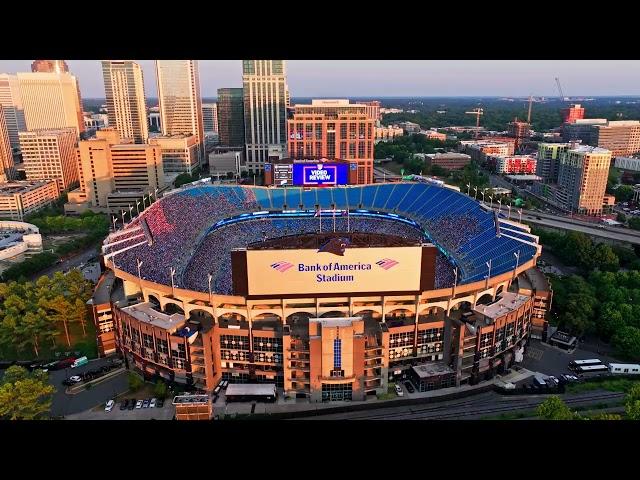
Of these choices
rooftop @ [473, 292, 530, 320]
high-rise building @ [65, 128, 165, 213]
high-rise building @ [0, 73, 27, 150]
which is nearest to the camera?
rooftop @ [473, 292, 530, 320]

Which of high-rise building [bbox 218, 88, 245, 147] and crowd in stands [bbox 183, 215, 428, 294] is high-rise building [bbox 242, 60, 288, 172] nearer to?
high-rise building [bbox 218, 88, 245, 147]

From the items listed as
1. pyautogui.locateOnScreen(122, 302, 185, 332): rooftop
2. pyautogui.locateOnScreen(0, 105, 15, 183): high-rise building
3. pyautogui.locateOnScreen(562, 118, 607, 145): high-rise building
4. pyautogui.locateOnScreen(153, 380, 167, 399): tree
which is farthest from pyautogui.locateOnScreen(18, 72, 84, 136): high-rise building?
pyautogui.locateOnScreen(562, 118, 607, 145): high-rise building

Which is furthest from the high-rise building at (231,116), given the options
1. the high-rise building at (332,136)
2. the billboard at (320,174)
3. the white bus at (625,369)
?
the white bus at (625,369)

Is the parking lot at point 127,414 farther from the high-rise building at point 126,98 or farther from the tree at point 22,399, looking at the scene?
the high-rise building at point 126,98

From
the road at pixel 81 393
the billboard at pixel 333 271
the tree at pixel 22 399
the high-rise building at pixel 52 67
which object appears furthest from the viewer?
the high-rise building at pixel 52 67

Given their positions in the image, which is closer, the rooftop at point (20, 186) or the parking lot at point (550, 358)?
the parking lot at point (550, 358)

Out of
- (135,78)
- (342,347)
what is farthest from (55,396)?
(135,78)
